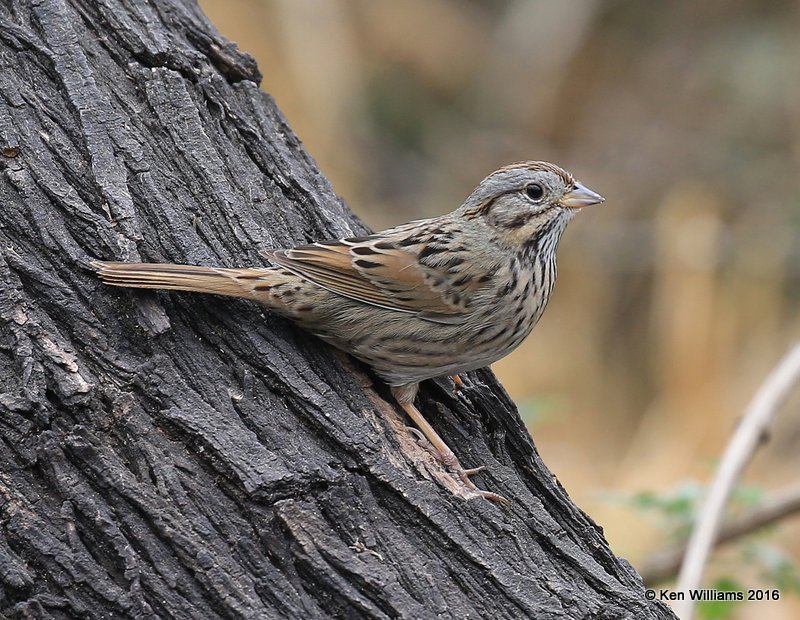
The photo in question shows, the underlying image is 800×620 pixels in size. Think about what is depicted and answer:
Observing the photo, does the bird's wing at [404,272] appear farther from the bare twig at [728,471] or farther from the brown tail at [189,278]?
the bare twig at [728,471]

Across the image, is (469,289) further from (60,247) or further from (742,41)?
(742,41)

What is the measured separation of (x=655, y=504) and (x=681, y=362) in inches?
168

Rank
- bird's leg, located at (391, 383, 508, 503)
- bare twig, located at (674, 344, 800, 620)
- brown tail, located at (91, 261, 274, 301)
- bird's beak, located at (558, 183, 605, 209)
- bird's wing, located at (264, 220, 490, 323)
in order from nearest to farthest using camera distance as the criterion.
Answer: brown tail, located at (91, 261, 274, 301)
bird's leg, located at (391, 383, 508, 503)
bare twig, located at (674, 344, 800, 620)
bird's wing, located at (264, 220, 490, 323)
bird's beak, located at (558, 183, 605, 209)

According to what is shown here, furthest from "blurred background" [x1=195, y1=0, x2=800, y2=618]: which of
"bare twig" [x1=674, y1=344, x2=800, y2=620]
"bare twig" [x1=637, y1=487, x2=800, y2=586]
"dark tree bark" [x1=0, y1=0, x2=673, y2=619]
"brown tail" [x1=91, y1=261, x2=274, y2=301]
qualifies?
"brown tail" [x1=91, y1=261, x2=274, y2=301]

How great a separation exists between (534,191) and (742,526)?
1517 millimetres

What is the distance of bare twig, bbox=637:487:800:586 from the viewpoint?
4.00m

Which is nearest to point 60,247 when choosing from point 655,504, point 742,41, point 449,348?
point 449,348

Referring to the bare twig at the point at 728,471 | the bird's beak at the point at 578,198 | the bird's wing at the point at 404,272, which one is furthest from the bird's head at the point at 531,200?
the bare twig at the point at 728,471

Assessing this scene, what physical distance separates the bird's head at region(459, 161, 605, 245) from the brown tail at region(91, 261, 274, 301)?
40.2 inches

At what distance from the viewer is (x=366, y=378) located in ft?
11.4

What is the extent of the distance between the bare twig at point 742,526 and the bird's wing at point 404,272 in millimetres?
1313

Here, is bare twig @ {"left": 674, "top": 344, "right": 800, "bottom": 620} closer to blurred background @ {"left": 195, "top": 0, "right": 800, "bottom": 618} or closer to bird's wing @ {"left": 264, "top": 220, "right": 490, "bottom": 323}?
bird's wing @ {"left": 264, "top": 220, "right": 490, "bottom": 323}

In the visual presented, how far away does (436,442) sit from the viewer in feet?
10.5

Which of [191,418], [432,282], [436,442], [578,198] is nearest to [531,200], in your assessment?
[578,198]
